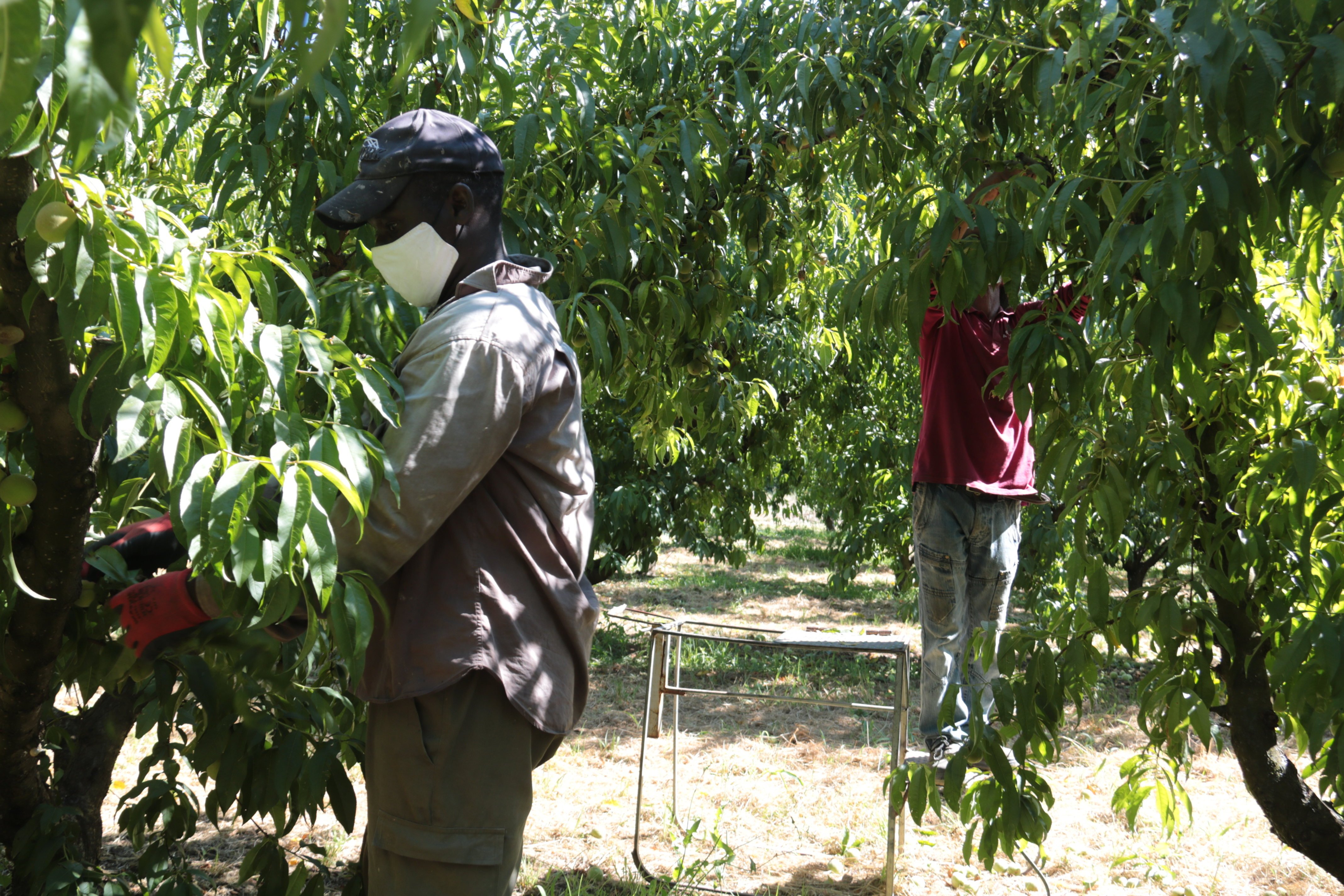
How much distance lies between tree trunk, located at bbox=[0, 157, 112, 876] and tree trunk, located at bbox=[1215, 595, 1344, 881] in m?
2.16

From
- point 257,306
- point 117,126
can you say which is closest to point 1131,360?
point 257,306

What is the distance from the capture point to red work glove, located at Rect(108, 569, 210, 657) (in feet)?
4.46

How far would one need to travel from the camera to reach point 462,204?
1589 mm

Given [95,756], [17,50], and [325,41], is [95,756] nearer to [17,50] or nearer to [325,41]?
[17,50]

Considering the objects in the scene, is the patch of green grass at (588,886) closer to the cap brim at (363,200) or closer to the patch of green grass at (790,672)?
the cap brim at (363,200)

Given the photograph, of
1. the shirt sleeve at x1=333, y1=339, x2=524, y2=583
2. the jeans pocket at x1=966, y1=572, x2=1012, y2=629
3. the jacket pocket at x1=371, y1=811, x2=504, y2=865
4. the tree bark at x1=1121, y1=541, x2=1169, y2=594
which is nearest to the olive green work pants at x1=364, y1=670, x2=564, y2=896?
the jacket pocket at x1=371, y1=811, x2=504, y2=865

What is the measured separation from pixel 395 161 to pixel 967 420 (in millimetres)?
1854

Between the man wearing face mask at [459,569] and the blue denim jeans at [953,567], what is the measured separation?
61.9 inches

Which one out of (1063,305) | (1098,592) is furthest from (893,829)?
(1063,305)

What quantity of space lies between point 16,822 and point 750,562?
35.7 feet

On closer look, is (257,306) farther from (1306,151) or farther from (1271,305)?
(1271,305)

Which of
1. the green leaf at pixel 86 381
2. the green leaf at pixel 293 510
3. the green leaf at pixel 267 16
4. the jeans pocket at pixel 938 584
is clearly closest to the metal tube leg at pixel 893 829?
the jeans pocket at pixel 938 584

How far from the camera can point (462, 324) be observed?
53.9 inches

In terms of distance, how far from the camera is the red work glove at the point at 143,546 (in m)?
1.49
